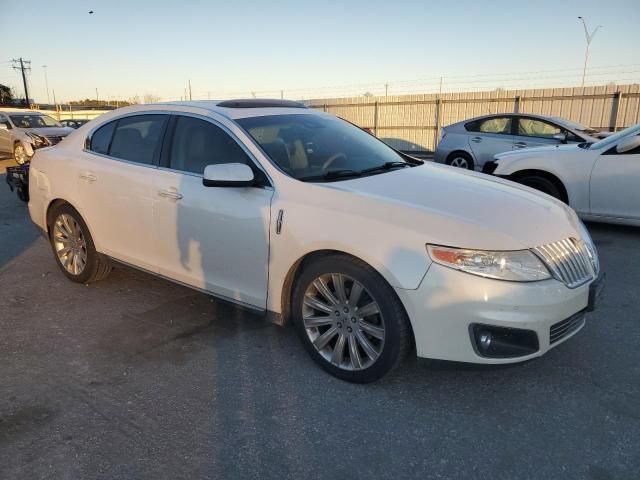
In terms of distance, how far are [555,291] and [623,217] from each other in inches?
171

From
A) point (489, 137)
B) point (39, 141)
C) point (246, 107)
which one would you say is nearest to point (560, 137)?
point (489, 137)

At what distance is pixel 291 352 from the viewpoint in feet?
11.5

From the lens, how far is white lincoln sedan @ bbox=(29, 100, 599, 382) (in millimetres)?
2662

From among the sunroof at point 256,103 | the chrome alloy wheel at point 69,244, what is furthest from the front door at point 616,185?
the chrome alloy wheel at point 69,244

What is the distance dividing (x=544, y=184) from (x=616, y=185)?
2.81 feet

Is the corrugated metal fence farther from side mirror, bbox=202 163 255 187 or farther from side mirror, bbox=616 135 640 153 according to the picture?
side mirror, bbox=202 163 255 187

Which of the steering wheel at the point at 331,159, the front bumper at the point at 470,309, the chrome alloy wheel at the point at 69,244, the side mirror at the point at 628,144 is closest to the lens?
the front bumper at the point at 470,309

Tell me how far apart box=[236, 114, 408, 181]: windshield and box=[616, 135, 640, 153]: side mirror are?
11.6 feet

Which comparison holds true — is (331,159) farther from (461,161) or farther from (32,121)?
(32,121)

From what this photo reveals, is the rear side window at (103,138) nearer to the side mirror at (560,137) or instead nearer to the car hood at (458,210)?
the car hood at (458,210)

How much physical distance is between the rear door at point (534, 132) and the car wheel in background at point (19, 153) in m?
13.1

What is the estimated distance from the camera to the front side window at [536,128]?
10477 millimetres

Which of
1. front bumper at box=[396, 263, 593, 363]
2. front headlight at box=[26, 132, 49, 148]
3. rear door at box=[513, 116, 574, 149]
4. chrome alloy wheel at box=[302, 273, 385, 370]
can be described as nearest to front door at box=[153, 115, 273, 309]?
chrome alloy wheel at box=[302, 273, 385, 370]

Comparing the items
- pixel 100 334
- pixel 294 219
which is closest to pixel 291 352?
pixel 294 219
